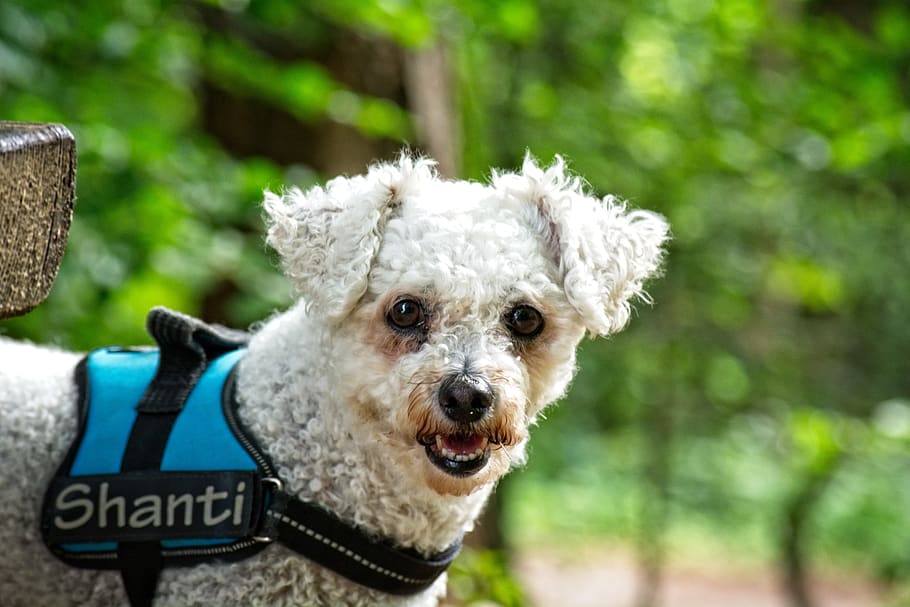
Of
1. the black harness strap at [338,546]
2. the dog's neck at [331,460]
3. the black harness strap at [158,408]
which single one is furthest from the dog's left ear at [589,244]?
the black harness strap at [158,408]

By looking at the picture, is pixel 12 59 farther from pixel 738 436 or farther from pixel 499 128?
pixel 738 436

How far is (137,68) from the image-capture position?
5.40m

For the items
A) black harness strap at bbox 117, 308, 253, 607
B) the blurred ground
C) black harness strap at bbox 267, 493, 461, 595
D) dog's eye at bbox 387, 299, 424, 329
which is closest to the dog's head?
dog's eye at bbox 387, 299, 424, 329

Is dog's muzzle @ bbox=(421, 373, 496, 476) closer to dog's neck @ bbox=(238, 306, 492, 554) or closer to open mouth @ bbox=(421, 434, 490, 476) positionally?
open mouth @ bbox=(421, 434, 490, 476)

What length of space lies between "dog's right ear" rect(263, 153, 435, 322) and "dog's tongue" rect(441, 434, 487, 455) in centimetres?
42

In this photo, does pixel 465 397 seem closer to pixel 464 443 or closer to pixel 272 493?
pixel 464 443

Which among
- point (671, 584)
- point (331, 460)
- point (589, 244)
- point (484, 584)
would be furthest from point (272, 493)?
point (671, 584)

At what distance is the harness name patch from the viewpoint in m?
2.68

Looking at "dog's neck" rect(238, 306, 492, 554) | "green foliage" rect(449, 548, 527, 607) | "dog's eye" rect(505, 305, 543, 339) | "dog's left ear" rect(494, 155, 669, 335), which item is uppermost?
"dog's left ear" rect(494, 155, 669, 335)

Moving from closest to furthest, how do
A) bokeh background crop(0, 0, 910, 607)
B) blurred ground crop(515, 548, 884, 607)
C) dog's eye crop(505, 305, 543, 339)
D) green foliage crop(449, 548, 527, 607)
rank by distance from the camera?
dog's eye crop(505, 305, 543, 339)
green foliage crop(449, 548, 527, 607)
bokeh background crop(0, 0, 910, 607)
blurred ground crop(515, 548, 884, 607)

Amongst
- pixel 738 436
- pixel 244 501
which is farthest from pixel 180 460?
pixel 738 436

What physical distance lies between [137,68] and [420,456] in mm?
3388

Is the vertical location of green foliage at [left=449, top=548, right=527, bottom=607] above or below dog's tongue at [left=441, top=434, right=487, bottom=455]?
below

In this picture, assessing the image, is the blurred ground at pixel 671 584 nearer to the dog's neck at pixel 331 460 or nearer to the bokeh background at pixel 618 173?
the bokeh background at pixel 618 173
